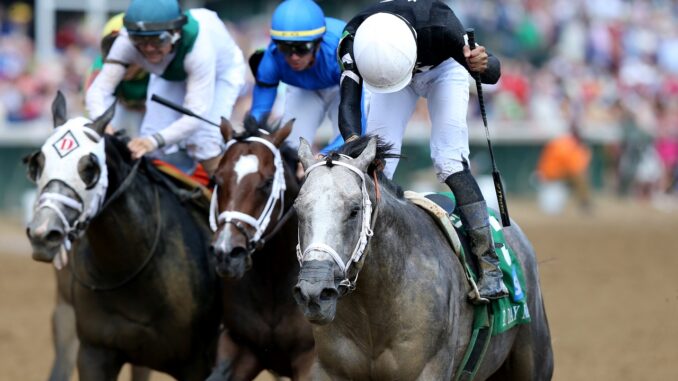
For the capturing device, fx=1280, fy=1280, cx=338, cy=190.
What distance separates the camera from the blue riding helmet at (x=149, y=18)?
7.01 meters

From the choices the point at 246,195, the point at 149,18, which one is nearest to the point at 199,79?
the point at 149,18

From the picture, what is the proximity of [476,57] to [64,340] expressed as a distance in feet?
10.7

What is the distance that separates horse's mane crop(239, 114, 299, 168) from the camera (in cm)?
641

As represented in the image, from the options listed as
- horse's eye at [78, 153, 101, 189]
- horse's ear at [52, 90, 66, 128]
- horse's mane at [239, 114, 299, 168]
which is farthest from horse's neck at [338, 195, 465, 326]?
horse's ear at [52, 90, 66, 128]

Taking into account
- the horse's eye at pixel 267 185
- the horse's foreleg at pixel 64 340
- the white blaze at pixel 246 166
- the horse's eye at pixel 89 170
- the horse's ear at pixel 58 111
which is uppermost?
the white blaze at pixel 246 166

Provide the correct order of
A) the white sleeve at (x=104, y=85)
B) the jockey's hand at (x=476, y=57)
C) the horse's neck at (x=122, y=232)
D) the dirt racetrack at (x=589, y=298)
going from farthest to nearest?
the dirt racetrack at (x=589, y=298) → the white sleeve at (x=104, y=85) → the horse's neck at (x=122, y=232) → the jockey's hand at (x=476, y=57)

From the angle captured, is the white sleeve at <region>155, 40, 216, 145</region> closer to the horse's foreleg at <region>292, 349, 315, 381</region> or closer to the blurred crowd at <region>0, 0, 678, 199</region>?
the horse's foreleg at <region>292, 349, 315, 381</region>

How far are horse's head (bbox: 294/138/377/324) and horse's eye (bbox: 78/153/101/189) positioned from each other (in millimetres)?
1718

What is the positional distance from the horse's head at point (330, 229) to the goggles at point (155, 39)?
2.38 meters

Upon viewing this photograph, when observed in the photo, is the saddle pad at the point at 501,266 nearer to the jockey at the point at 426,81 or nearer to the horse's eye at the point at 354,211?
the jockey at the point at 426,81

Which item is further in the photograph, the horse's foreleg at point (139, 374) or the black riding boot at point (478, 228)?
the horse's foreleg at point (139, 374)

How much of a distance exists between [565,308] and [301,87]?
5202 mm

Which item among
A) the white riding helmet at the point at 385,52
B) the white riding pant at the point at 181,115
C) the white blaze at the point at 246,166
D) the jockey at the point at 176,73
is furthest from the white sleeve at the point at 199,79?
the white riding helmet at the point at 385,52

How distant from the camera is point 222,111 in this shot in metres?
7.87
